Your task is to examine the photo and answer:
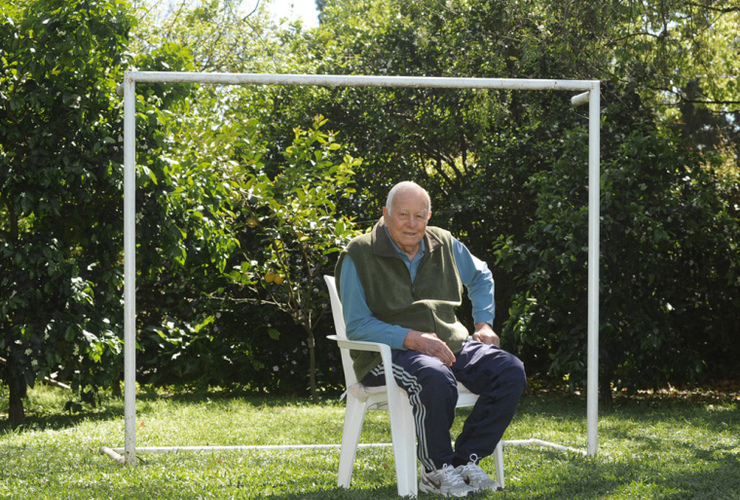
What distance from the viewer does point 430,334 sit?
3051 millimetres

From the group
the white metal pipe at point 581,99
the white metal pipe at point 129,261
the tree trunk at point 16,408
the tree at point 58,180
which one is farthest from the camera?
the tree trunk at point 16,408

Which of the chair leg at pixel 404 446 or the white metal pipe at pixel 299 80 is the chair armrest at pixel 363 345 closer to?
the chair leg at pixel 404 446

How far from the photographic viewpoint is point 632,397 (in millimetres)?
6238

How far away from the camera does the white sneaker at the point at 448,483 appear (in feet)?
9.18

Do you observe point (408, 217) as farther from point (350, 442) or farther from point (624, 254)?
point (624, 254)

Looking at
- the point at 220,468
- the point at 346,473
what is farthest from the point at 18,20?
the point at 346,473

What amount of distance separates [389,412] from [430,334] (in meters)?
0.31

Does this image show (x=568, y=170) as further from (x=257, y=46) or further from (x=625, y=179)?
(x=257, y=46)

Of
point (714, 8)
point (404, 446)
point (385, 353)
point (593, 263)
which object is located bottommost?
point (404, 446)

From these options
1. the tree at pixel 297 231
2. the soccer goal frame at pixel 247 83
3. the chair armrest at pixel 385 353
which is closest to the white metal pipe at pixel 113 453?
the soccer goal frame at pixel 247 83

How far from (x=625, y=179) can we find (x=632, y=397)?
1691 millimetres

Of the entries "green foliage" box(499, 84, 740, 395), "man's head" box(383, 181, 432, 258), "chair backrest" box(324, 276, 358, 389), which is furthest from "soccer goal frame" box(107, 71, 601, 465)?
"green foliage" box(499, 84, 740, 395)

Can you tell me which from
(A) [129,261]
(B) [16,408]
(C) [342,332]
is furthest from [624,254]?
(B) [16,408]

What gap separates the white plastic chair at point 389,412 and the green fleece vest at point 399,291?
8cm
